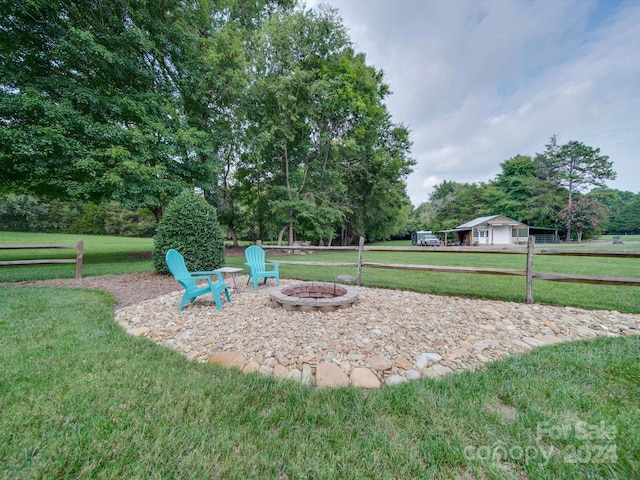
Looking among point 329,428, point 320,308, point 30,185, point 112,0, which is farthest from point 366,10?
point 30,185

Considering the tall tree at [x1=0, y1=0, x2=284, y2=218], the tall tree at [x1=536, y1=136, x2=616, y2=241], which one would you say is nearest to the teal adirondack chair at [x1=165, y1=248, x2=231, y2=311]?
the tall tree at [x1=0, y1=0, x2=284, y2=218]

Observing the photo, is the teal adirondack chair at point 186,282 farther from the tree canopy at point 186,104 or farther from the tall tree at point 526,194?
Answer: the tall tree at point 526,194

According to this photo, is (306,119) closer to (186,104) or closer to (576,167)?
(186,104)

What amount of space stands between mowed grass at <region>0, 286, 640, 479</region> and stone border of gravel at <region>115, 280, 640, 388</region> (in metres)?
0.27

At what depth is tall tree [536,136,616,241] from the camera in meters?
26.7

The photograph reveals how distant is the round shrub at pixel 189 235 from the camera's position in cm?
650

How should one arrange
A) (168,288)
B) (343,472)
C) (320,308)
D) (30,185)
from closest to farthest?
1. (343,472)
2. (320,308)
3. (168,288)
4. (30,185)

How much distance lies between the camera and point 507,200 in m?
30.0

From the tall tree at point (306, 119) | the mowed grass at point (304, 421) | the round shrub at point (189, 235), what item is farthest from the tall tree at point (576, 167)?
the round shrub at point (189, 235)

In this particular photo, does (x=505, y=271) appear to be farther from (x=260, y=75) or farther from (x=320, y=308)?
(x=260, y=75)

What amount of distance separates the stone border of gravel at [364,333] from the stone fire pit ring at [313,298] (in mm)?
102

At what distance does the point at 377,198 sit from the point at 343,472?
65.0ft

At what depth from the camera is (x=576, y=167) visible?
91.0 ft

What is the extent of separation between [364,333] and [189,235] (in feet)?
18.3
